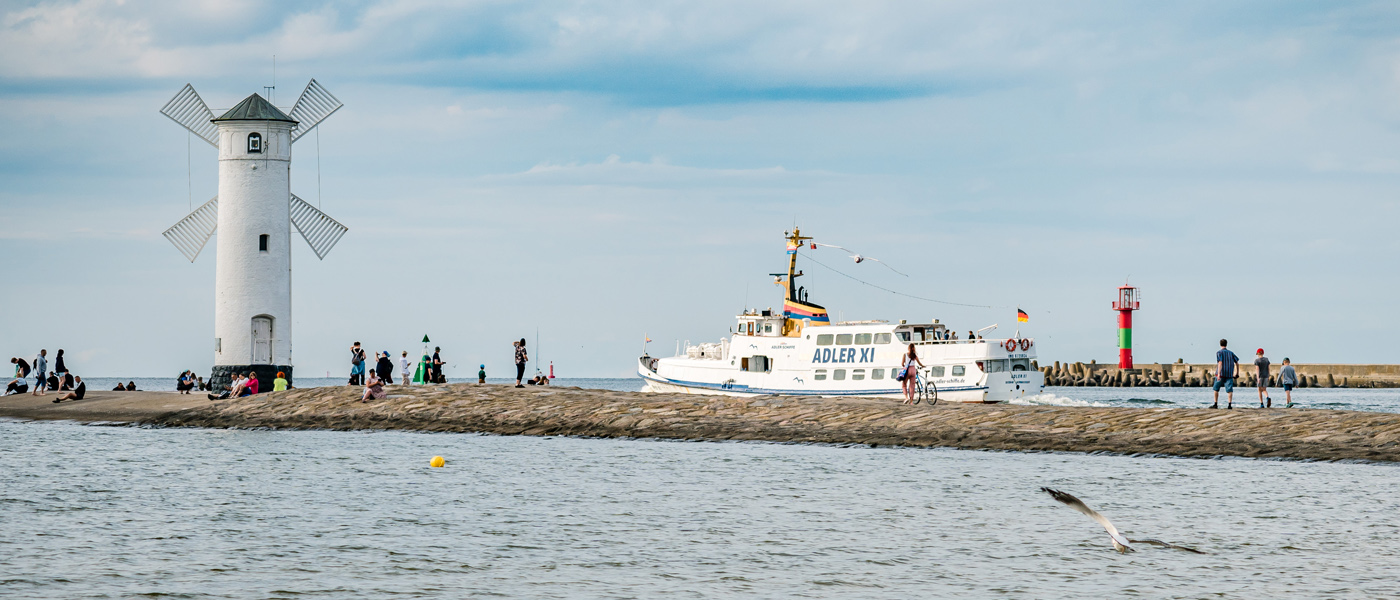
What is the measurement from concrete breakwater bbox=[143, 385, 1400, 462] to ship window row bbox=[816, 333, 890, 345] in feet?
25.7

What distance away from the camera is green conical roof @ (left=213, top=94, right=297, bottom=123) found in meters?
46.5

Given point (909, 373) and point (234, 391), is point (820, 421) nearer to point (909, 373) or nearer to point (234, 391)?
point (909, 373)

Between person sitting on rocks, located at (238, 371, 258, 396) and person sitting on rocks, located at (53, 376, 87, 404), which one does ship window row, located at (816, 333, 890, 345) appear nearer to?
person sitting on rocks, located at (238, 371, 258, 396)

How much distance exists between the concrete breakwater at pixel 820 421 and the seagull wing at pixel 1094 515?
13125mm

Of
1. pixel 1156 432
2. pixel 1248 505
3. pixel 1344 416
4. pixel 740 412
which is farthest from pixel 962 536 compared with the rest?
pixel 740 412

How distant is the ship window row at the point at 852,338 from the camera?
46375 millimetres

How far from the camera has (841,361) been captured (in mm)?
47281

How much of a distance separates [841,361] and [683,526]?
27685 mm

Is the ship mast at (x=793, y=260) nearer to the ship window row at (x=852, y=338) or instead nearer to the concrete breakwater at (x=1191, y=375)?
the ship window row at (x=852, y=338)

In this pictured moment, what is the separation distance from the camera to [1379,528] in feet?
61.7

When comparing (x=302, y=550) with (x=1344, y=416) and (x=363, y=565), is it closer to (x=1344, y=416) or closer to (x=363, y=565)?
(x=363, y=565)

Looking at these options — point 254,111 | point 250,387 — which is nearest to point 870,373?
point 250,387

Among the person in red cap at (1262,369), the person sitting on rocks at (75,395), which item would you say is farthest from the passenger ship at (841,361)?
the person sitting on rocks at (75,395)

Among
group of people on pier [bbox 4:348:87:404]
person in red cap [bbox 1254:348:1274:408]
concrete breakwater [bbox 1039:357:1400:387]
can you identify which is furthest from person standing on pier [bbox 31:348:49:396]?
concrete breakwater [bbox 1039:357:1400:387]
